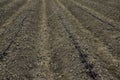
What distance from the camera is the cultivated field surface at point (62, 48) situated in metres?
12.9

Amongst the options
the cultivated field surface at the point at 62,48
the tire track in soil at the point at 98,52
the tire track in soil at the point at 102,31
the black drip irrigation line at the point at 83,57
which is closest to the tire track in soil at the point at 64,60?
the cultivated field surface at the point at 62,48

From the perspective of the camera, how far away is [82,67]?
42.9 ft

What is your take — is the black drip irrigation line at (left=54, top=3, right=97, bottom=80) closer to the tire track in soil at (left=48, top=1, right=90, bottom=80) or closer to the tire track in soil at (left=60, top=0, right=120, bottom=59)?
the tire track in soil at (left=48, top=1, right=90, bottom=80)

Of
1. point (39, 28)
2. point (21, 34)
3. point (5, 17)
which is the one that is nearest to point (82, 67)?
point (21, 34)

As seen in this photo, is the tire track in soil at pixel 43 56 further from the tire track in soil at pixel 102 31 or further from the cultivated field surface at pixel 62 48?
the tire track in soil at pixel 102 31

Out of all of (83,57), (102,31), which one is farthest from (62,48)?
(102,31)

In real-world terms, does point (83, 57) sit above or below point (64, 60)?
above

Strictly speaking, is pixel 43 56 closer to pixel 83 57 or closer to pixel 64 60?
pixel 64 60

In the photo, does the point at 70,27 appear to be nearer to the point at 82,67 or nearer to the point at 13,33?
the point at 13,33

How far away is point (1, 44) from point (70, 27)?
6827 mm

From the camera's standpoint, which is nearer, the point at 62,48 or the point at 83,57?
the point at 83,57

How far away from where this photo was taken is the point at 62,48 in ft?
54.1

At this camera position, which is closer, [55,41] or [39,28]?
[55,41]

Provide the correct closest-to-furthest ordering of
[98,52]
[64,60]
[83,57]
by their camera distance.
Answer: [83,57]
[64,60]
[98,52]
